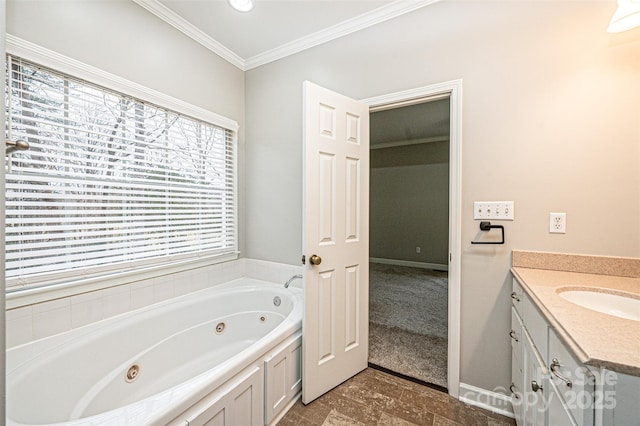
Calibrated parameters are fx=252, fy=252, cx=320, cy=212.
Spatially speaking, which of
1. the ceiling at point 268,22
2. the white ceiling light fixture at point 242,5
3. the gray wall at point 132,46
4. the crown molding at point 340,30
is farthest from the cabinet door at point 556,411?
the gray wall at point 132,46

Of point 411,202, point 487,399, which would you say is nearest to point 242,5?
point 487,399

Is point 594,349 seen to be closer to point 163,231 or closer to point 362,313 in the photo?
point 362,313

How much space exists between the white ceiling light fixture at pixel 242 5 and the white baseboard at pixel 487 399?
9.73ft

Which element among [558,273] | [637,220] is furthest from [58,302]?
[637,220]

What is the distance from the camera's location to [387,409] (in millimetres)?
1561

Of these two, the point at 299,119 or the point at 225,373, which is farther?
the point at 299,119

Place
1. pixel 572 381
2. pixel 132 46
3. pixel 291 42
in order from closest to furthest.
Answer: pixel 572 381 < pixel 132 46 < pixel 291 42

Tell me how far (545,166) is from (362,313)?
151 centimetres

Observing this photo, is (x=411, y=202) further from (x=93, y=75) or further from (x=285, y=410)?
(x=93, y=75)

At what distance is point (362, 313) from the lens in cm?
193

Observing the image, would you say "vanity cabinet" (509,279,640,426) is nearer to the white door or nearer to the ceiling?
the white door

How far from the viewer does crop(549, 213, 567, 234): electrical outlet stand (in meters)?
1.43

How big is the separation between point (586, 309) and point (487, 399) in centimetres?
106

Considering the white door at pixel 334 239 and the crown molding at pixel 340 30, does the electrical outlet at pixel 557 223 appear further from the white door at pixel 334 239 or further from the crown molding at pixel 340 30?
the crown molding at pixel 340 30
